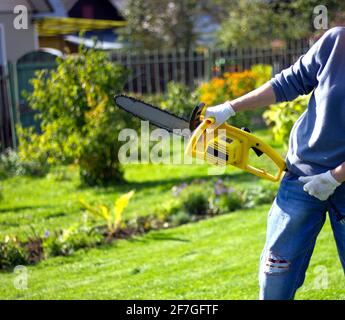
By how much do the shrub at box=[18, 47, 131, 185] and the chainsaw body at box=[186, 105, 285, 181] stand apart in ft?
18.7

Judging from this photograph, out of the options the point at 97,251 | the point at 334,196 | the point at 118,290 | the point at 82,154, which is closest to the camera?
the point at 334,196

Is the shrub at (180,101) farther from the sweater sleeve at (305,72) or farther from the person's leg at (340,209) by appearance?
the person's leg at (340,209)

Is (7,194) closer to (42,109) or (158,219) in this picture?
(42,109)

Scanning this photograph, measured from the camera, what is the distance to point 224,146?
342 centimetres

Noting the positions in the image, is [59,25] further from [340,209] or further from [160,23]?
[340,209]

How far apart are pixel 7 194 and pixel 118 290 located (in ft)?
15.0

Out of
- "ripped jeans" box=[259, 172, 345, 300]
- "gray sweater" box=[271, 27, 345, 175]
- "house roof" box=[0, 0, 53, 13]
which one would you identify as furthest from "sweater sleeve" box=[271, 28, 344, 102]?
"house roof" box=[0, 0, 53, 13]

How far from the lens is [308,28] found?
2177 centimetres

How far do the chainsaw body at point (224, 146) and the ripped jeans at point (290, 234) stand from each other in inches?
7.2

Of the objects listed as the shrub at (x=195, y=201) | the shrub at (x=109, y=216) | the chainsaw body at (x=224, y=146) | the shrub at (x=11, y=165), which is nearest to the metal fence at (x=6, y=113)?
the shrub at (x=11, y=165)

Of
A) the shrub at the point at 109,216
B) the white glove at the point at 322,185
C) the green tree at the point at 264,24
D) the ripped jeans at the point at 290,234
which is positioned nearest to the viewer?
the white glove at the point at 322,185

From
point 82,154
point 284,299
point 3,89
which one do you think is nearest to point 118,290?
point 284,299

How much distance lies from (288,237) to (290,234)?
2cm

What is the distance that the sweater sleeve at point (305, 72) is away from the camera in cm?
324
